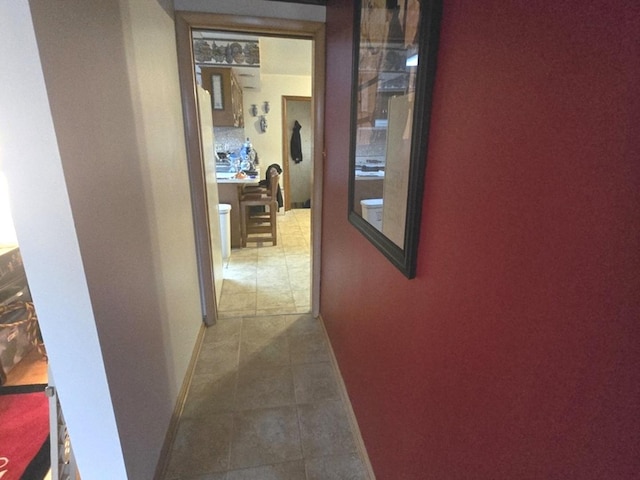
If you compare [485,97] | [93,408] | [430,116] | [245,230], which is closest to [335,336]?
[93,408]

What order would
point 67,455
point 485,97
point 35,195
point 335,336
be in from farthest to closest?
point 335,336 → point 67,455 → point 35,195 → point 485,97

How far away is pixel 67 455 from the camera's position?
118 centimetres

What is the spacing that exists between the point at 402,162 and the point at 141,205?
38.7 inches

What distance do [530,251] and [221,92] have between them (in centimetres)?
426

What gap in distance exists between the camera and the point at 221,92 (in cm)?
400

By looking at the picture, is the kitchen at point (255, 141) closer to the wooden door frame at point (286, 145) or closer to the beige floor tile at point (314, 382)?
the wooden door frame at point (286, 145)

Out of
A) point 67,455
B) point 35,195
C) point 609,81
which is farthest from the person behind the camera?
point 67,455

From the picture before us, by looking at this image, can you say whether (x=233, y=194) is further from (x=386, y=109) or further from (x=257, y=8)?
(x=386, y=109)

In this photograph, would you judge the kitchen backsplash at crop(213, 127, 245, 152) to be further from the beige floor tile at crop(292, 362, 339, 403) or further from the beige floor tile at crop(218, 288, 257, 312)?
the beige floor tile at crop(292, 362, 339, 403)

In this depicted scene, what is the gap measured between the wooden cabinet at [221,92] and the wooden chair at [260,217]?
2.95ft

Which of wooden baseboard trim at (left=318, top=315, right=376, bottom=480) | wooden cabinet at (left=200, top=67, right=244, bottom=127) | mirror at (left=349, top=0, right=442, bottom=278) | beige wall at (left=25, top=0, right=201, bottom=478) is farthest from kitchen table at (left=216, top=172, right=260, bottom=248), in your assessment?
mirror at (left=349, top=0, right=442, bottom=278)

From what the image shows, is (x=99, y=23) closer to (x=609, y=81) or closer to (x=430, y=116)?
(x=430, y=116)

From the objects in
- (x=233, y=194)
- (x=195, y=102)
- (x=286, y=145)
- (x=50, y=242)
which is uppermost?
(x=195, y=102)

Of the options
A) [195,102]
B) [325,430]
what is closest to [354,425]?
[325,430]
